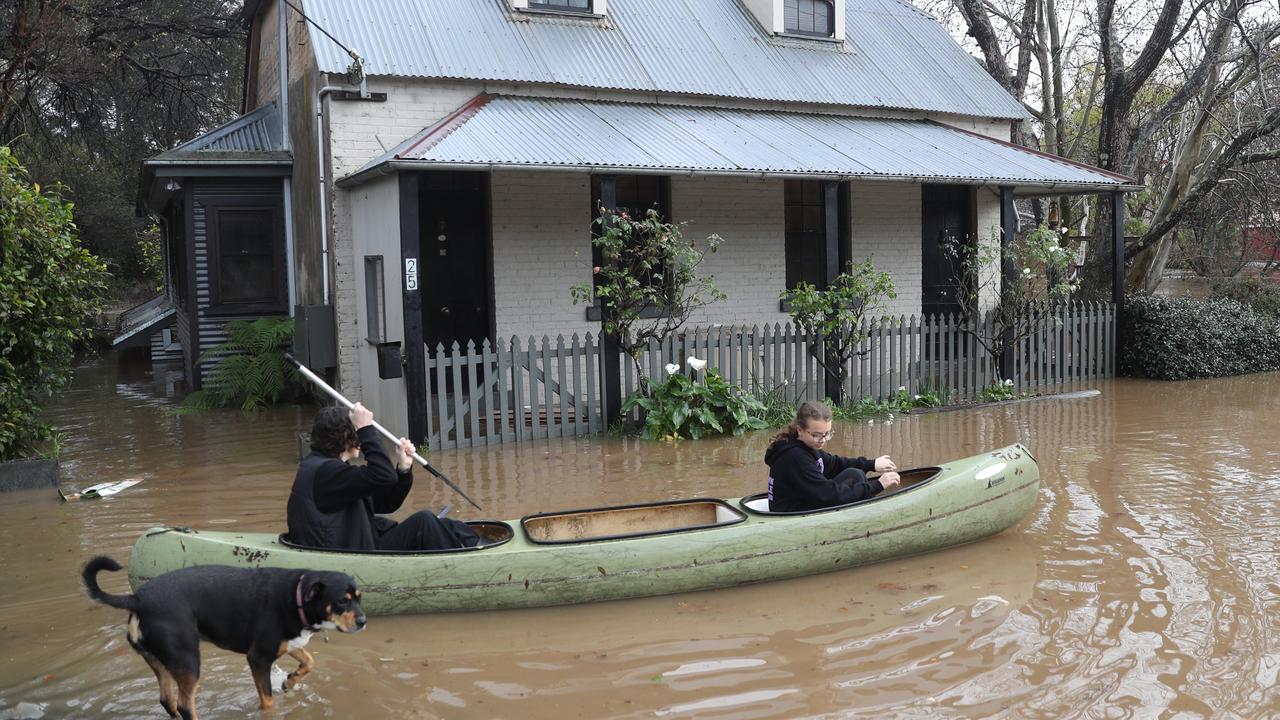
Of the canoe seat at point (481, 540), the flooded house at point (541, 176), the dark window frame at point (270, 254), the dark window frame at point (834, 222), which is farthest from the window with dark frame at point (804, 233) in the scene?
the canoe seat at point (481, 540)

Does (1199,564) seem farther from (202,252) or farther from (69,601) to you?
(202,252)

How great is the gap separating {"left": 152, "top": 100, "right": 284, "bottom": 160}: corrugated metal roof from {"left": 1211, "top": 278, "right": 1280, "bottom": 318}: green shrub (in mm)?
16088

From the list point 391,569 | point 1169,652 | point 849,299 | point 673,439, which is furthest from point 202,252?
point 1169,652

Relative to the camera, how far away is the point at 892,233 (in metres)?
16.2

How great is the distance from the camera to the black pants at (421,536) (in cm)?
598

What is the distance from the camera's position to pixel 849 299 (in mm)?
12773

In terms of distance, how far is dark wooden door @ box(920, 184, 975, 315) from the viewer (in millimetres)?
16781

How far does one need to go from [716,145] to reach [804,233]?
3.32m

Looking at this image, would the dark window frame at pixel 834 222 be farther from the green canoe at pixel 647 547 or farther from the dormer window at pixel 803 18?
the green canoe at pixel 647 547

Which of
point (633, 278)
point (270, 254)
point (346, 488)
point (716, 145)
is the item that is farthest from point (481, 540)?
point (270, 254)

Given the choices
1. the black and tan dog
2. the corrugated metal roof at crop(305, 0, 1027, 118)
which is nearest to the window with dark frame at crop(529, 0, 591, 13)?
the corrugated metal roof at crop(305, 0, 1027, 118)

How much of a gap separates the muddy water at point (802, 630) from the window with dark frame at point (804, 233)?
661 cm

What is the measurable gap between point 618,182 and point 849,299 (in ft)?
11.9

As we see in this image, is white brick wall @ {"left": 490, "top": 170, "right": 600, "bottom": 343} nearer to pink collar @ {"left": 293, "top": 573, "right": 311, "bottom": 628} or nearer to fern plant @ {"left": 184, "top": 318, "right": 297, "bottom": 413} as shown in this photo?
fern plant @ {"left": 184, "top": 318, "right": 297, "bottom": 413}
